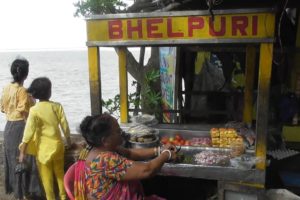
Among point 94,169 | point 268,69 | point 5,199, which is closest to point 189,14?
point 268,69

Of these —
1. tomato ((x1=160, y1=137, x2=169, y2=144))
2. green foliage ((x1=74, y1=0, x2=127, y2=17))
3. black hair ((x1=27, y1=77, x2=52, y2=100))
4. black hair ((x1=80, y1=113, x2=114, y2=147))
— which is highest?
green foliage ((x1=74, y1=0, x2=127, y2=17))

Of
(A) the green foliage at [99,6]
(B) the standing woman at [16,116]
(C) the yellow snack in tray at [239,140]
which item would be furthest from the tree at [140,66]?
(C) the yellow snack in tray at [239,140]

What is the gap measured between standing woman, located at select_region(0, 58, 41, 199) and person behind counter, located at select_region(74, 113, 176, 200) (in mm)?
2610

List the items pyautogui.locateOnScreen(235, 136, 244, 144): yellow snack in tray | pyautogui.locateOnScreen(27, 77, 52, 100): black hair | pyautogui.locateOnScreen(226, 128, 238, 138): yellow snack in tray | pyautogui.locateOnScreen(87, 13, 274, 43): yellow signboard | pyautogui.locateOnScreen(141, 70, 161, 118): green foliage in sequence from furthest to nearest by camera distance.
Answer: pyautogui.locateOnScreen(141, 70, 161, 118): green foliage, pyautogui.locateOnScreen(27, 77, 52, 100): black hair, pyautogui.locateOnScreen(226, 128, 238, 138): yellow snack in tray, pyautogui.locateOnScreen(235, 136, 244, 144): yellow snack in tray, pyautogui.locateOnScreen(87, 13, 274, 43): yellow signboard

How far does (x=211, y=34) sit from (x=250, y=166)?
1446mm

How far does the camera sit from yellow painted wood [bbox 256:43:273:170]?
12.3ft

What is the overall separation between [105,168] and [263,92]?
73.9 inches

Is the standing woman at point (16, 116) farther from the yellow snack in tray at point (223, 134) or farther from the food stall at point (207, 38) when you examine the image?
the yellow snack in tray at point (223, 134)

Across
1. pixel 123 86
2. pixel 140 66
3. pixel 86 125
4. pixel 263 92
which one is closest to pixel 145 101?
pixel 140 66

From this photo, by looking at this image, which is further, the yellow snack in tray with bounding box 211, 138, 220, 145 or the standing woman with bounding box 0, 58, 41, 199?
the standing woman with bounding box 0, 58, 41, 199

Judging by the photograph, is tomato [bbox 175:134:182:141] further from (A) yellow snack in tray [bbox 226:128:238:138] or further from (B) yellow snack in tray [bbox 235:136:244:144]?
(B) yellow snack in tray [bbox 235:136:244:144]

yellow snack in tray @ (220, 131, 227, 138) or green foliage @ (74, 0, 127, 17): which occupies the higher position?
green foliage @ (74, 0, 127, 17)

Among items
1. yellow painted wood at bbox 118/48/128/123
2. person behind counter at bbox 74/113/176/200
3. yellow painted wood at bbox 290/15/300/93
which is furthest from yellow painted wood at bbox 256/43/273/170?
yellow painted wood at bbox 290/15/300/93

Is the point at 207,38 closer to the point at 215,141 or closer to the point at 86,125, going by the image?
the point at 215,141
